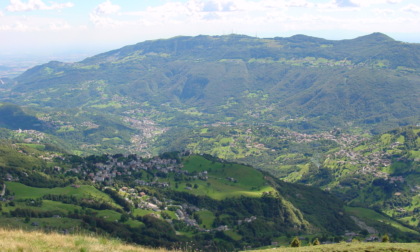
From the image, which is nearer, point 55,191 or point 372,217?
point 55,191

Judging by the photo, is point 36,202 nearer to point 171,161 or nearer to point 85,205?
point 85,205

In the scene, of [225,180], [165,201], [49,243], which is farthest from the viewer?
[225,180]

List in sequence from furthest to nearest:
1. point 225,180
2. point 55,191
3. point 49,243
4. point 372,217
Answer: point 225,180
point 372,217
point 55,191
point 49,243

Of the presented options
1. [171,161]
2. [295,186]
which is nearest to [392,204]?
[295,186]

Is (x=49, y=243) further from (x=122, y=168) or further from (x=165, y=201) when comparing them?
(x=122, y=168)

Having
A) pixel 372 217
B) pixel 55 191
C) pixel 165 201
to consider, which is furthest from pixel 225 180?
pixel 55 191

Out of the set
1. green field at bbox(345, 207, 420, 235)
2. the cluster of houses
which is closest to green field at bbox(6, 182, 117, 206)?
the cluster of houses

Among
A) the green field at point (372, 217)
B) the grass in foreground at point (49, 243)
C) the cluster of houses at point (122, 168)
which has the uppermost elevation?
the grass in foreground at point (49, 243)

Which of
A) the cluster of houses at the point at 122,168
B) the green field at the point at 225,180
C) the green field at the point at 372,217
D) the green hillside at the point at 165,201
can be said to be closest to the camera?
the green hillside at the point at 165,201

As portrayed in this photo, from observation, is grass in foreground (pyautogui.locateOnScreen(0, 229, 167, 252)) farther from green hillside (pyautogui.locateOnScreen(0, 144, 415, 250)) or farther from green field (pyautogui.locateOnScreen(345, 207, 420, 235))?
green field (pyautogui.locateOnScreen(345, 207, 420, 235))

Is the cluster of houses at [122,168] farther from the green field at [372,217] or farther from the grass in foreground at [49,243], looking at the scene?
the grass in foreground at [49,243]

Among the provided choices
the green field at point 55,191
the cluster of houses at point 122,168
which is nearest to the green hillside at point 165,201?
the green field at point 55,191

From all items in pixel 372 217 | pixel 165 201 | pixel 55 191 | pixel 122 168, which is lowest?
pixel 372 217
